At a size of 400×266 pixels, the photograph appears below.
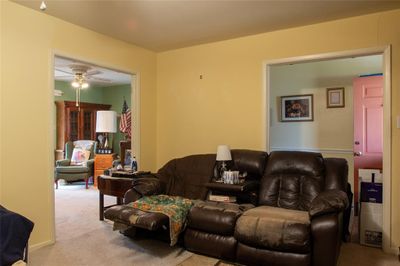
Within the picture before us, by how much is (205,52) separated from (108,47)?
1.31 metres

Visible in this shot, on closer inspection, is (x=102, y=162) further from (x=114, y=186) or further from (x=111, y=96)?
(x=114, y=186)

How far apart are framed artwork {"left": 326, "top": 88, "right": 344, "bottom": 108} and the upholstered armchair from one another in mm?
5028

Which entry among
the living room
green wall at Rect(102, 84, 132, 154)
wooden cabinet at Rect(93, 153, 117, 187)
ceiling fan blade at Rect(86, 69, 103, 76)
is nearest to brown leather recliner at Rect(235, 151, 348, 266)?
the living room

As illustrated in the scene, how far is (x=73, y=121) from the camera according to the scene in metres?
7.14

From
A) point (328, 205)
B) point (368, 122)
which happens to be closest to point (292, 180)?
point (328, 205)

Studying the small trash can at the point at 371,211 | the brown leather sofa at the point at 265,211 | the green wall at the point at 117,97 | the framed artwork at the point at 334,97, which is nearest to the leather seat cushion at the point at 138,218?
the brown leather sofa at the point at 265,211

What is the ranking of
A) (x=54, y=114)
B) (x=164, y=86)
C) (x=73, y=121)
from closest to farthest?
(x=54, y=114), (x=164, y=86), (x=73, y=121)

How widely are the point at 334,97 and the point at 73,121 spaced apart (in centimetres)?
577

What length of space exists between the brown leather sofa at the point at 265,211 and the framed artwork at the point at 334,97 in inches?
76.6

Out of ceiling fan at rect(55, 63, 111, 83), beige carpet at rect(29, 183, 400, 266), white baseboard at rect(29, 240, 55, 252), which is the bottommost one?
beige carpet at rect(29, 183, 400, 266)

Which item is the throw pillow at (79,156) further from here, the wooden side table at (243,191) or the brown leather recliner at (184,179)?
the wooden side table at (243,191)

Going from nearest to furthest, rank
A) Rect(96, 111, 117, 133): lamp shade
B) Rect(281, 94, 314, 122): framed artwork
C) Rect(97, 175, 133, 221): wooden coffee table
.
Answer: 1. Rect(97, 175, 133, 221): wooden coffee table
2. Rect(281, 94, 314, 122): framed artwork
3. Rect(96, 111, 117, 133): lamp shade

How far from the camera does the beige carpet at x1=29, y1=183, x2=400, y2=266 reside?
2.72m

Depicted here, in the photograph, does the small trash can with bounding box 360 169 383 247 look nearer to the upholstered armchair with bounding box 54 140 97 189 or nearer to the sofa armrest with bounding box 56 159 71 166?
the upholstered armchair with bounding box 54 140 97 189
